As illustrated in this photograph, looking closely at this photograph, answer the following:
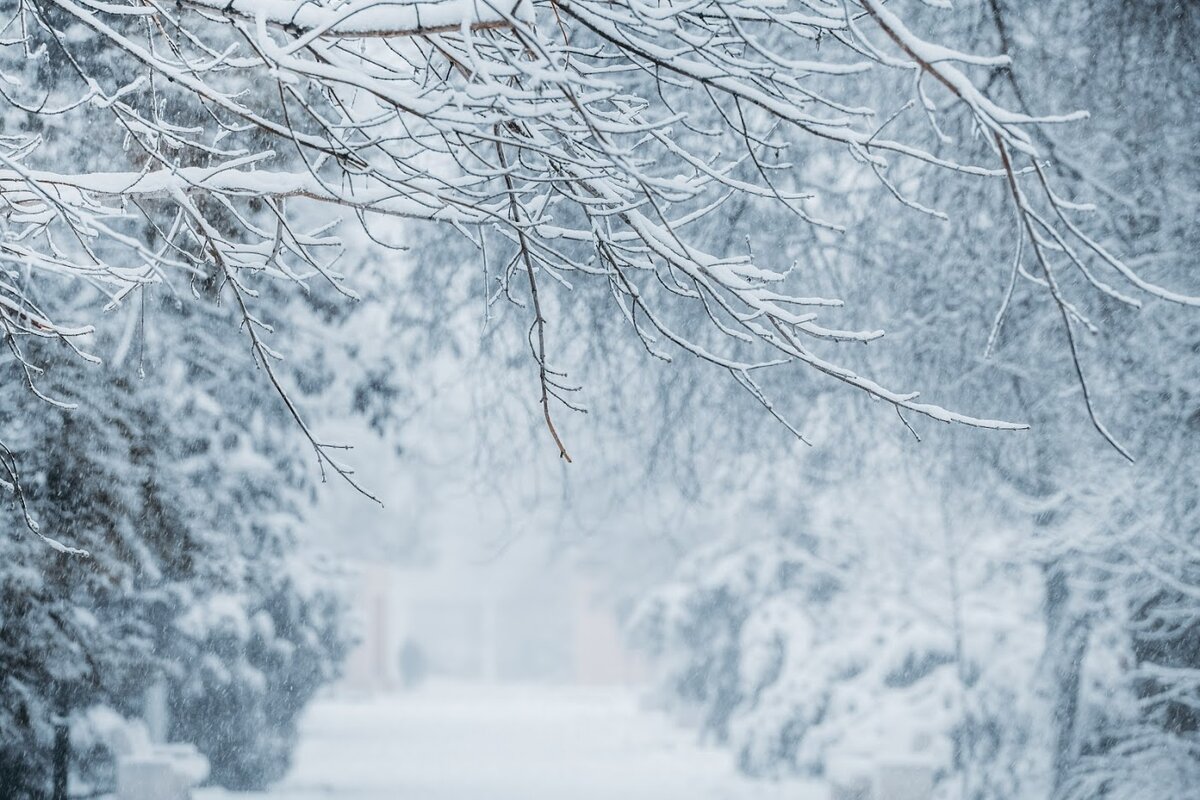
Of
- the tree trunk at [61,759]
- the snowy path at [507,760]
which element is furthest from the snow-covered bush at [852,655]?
the tree trunk at [61,759]

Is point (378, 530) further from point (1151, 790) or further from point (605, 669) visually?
point (1151, 790)

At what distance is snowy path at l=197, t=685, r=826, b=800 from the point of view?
14.1 metres

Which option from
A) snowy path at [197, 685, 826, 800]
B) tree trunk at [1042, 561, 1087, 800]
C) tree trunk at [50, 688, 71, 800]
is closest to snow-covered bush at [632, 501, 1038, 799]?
tree trunk at [1042, 561, 1087, 800]

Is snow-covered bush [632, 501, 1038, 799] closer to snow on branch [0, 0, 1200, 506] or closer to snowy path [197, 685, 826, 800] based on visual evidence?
snowy path [197, 685, 826, 800]

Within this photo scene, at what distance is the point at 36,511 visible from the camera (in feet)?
21.3

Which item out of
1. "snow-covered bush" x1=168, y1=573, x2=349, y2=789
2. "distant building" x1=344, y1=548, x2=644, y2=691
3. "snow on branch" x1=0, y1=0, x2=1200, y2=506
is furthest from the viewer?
"distant building" x1=344, y1=548, x2=644, y2=691

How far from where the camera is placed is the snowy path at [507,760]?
46.2 feet

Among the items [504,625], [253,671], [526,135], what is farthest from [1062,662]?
[504,625]

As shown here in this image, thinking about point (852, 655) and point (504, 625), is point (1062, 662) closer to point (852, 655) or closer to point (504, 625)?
point (852, 655)

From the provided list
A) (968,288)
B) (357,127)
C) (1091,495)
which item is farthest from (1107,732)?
(357,127)

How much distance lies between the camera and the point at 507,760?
1744cm

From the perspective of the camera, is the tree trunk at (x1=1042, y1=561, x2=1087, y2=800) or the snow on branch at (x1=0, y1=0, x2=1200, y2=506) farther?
the tree trunk at (x1=1042, y1=561, x2=1087, y2=800)

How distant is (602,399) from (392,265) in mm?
1827

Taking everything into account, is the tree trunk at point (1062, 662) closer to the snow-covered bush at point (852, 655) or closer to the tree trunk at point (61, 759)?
the snow-covered bush at point (852, 655)
